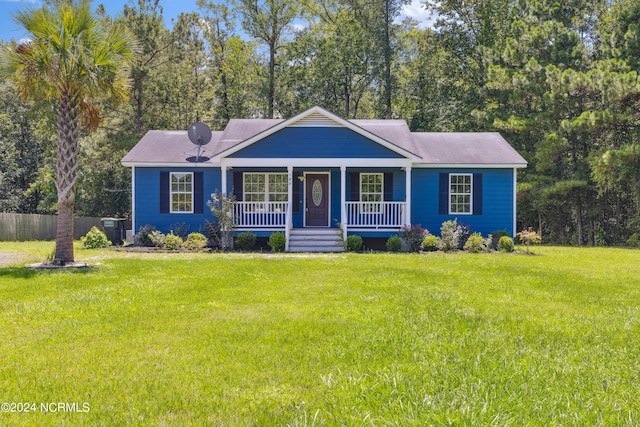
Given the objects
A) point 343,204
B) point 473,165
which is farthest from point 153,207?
point 473,165

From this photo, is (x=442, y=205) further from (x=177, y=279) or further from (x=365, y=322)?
(x=365, y=322)

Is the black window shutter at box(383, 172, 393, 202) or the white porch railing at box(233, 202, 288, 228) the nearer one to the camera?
the white porch railing at box(233, 202, 288, 228)

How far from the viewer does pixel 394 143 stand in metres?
16.9

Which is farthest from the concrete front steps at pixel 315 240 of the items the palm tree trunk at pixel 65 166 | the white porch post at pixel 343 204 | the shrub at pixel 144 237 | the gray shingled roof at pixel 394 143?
the palm tree trunk at pixel 65 166

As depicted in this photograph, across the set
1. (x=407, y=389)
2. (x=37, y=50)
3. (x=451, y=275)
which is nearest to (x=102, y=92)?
(x=37, y=50)

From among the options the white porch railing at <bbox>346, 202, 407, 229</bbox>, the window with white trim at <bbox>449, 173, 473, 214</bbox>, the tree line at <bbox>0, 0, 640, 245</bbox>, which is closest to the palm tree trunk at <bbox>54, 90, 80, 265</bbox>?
the white porch railing at <bbox>346, 202, 407, 229</bbox>

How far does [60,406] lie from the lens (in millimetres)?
3273

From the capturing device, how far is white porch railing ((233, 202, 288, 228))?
16719 mm

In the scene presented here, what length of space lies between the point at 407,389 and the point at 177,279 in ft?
20.2

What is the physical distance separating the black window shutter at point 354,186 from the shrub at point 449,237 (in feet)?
11.8

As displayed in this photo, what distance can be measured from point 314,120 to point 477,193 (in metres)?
6.45

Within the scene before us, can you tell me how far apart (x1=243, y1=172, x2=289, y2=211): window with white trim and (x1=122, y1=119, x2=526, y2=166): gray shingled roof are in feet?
5.02

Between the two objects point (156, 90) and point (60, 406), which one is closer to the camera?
point (60, 406)

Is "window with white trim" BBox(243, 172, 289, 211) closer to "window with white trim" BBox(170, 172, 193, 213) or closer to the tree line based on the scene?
"window with white trim" BBox(170, 172, 193, 213)
